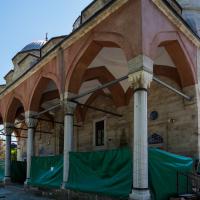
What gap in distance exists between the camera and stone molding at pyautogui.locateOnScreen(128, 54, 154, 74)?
6715 millimetres

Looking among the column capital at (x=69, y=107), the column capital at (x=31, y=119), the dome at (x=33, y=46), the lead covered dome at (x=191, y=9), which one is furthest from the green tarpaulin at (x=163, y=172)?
the dome at (x=33, y=46)

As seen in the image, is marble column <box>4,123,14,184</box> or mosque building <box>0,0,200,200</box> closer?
mosque building <box>0,0,200,200</box>

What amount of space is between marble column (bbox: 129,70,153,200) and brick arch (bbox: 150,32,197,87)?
169cm

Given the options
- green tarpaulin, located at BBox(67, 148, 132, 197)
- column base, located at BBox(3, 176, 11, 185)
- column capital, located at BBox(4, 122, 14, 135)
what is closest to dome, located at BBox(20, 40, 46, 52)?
column capital, located at BBox(4, 122, 14, 135)

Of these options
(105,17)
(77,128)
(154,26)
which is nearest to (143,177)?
(154,26)

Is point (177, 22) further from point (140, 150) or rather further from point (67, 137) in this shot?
point (67, 137)

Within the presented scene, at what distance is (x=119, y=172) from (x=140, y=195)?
1073mm

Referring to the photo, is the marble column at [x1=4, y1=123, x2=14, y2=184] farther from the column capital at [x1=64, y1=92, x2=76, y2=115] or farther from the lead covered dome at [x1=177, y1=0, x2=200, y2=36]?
the lead covered dome at [x1=177, y1=0, x2=200, y2=36]

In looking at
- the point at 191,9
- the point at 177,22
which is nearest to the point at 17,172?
the point at 177,22

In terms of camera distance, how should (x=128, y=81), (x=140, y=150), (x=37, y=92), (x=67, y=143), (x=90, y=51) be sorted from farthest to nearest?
(x=37, y=92) < (x=128, y=81) < (x=67, y=143) < (x=90, y=51) < (x=140, y=150)

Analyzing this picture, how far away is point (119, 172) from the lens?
280 inches

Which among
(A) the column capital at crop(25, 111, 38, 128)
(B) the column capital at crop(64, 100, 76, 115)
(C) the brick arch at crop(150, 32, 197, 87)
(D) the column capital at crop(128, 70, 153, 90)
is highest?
(C) the brick arch at crop(150, 32, 197, 87)

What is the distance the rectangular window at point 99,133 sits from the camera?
13086mm

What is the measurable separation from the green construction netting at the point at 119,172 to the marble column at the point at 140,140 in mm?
356
